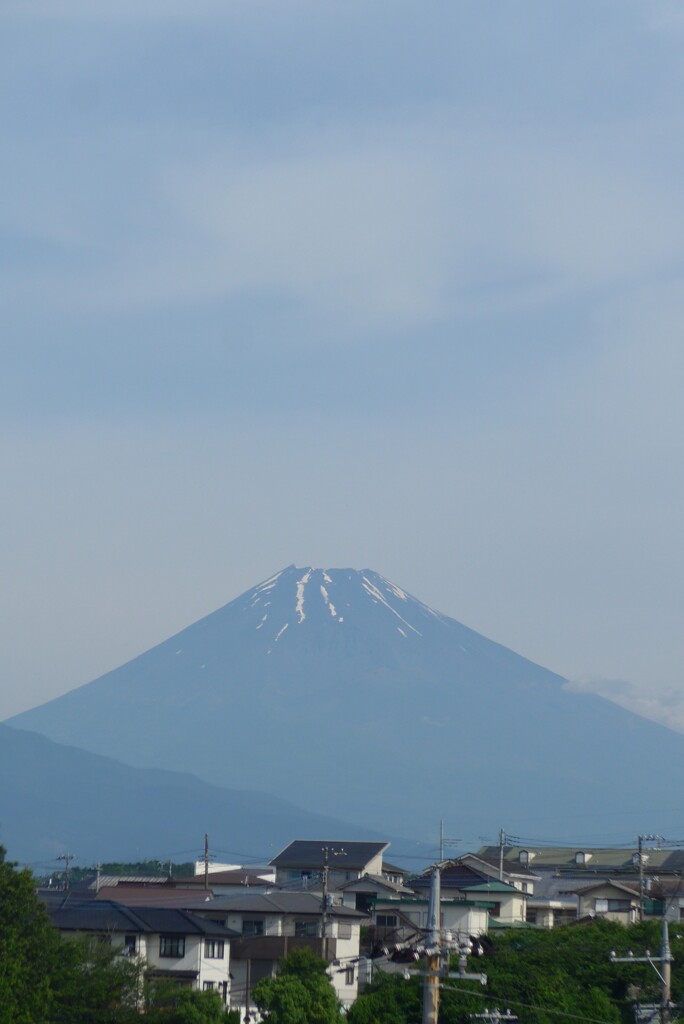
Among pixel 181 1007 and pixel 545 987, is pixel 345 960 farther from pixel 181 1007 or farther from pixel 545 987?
pixel 181 1007

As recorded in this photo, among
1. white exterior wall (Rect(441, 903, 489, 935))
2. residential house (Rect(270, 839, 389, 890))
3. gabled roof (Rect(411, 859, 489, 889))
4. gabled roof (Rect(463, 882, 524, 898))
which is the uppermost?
residential house (Rect(270, 839, 389, 890))

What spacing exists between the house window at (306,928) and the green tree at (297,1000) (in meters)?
9.86

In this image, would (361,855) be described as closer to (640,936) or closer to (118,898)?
(118,898)

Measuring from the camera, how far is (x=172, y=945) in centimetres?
4025

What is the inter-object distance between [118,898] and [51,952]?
21.3 metres

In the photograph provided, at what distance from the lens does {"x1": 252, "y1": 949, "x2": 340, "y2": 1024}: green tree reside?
108 ft

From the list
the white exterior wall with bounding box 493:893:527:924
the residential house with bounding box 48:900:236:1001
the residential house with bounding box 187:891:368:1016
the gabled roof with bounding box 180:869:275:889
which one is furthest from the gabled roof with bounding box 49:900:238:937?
the gabled roof with bounding box 180:869:275:889

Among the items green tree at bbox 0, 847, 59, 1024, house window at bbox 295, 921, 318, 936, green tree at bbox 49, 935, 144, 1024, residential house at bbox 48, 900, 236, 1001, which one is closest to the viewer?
green tree at bbox 0, 847, 59, 1024

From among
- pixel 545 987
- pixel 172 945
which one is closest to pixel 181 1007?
pixel 172 945

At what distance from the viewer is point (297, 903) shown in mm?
46625

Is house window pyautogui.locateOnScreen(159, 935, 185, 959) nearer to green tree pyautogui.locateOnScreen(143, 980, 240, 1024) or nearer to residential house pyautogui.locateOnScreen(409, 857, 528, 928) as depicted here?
green tree pyautogui.locateOnScreen(143, 980, 240, 1024)

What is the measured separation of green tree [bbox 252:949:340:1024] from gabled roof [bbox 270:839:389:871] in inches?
1040

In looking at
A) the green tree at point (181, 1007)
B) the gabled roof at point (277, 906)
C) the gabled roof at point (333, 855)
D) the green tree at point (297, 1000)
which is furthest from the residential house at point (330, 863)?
the green tree at point (181, 1007)

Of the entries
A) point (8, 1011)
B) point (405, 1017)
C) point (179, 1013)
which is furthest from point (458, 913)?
point (8, 1011)
